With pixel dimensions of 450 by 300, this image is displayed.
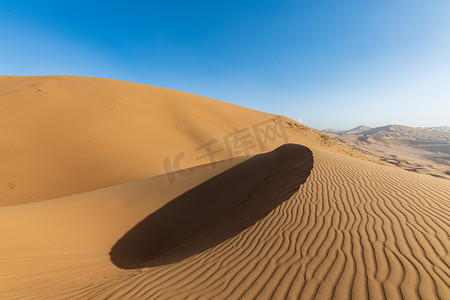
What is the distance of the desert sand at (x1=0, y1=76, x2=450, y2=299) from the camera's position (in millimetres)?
2322

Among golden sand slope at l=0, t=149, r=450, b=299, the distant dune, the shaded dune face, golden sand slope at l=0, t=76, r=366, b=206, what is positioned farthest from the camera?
the distant dune

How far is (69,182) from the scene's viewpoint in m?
8.16

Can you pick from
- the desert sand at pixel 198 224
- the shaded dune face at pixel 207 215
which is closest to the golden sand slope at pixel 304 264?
the desert sand at pixel 198 224

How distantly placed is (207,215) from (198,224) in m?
0.47

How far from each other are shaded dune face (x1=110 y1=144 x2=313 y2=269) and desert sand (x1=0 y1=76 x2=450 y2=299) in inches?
1.9

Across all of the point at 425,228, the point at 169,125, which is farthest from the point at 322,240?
the point at 169,125

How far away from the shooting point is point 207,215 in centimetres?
593

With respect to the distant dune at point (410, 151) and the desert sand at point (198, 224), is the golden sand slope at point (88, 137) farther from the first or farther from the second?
the distant dune at point (410, 151)

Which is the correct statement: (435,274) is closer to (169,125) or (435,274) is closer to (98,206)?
(98,206)

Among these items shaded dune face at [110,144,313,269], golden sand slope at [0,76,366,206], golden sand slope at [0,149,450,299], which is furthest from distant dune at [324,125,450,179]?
golden sand slope at [0,149,450,299]

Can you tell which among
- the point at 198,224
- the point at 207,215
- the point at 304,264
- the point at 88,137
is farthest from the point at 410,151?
the point at 88,137

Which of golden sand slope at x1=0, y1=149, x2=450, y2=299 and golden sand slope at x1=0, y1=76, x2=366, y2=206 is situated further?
golden sand slope at x1=0, y1=76, x2=366, y2=206

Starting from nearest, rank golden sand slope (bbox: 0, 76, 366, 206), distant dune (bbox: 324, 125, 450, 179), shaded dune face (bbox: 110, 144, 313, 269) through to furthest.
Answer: shaded dune face (bbox: 110, 144, 313, 269), golden sand slope (bbox: 0, 76, 366, 206), distant dune (bbox: 324, 125, 450, 179)

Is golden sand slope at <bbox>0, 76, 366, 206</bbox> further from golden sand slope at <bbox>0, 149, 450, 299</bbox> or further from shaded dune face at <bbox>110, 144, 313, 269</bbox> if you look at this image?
golden sand slope at <bbox>0, 149, 450, 299</bbox>
